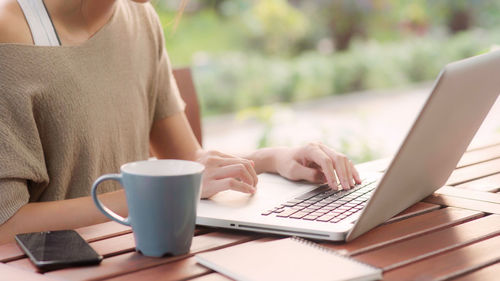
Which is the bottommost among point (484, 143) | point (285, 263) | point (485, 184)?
point (285, 263)

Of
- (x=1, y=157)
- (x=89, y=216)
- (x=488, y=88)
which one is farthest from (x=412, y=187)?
(x=1, y=157)

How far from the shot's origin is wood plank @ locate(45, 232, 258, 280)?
84 centimetres

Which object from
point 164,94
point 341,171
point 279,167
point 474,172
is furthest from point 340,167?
point 164,94

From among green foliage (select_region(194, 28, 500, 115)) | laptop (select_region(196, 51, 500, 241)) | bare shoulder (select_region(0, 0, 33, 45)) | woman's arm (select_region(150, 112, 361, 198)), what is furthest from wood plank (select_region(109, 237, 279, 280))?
green foliage (select_region(194, 28, 500, 115))

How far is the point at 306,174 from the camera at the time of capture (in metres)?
1.22

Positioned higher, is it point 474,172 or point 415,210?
point 474,172

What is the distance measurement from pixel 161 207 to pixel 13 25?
61cm

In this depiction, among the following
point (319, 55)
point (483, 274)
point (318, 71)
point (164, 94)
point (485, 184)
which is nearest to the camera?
point (483, 274)

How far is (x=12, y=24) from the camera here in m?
1.27

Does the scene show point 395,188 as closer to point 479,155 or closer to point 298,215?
point 298,215

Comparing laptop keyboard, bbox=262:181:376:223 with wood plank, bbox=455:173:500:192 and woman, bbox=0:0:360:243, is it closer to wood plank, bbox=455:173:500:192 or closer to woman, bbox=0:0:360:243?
woman, bbox=0:0:360:243

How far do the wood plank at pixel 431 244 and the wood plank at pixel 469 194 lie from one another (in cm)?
12

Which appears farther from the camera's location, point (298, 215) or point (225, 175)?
point (225, 175)

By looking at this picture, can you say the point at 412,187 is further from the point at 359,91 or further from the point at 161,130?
the point at 359,91
